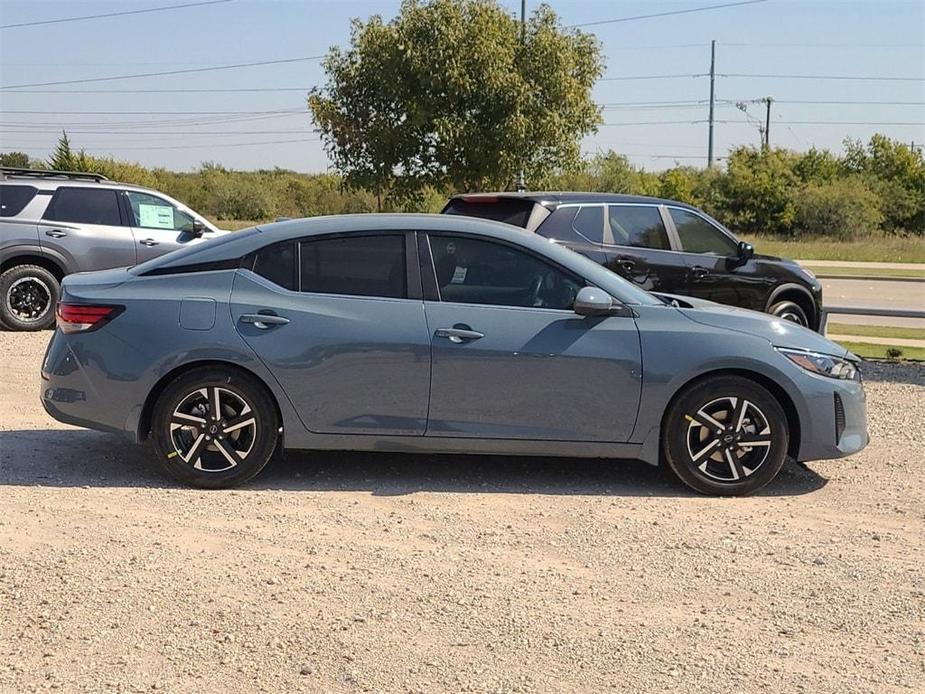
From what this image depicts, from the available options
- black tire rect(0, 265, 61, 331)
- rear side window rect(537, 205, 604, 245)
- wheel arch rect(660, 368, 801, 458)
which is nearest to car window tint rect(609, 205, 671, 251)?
rear side window rect(537, 205, 604, 245)

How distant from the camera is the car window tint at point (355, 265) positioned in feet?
21.2

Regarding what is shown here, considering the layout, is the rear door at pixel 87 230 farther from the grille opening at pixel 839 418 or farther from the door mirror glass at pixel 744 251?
the grille opening at pixel 839 418

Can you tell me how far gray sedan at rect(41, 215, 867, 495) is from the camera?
625 cm

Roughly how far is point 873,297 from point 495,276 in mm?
16426

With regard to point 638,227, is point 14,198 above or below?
above

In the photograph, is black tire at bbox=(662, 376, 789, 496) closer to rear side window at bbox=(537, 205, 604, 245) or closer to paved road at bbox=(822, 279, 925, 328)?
rear side window at bbox=(537, 205, 604, 245)

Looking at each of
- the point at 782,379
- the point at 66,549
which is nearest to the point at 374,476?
the point at 66,549

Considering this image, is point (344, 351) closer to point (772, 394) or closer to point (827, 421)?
point (772, 394)

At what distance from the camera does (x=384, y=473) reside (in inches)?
267

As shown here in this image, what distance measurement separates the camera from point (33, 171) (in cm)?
1424

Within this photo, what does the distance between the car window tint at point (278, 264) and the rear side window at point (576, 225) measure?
14.2 feet

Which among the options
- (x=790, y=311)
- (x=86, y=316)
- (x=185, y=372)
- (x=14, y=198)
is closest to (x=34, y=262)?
(x=14, y=198)

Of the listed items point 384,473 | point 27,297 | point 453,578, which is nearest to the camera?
point 453,578

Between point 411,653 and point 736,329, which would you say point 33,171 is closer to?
point 736,329
